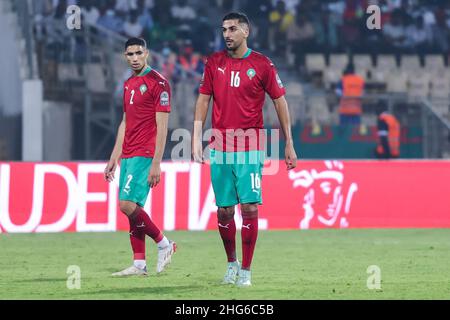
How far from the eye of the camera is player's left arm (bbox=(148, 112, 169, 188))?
37.2 ft

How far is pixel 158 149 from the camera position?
1137 cm

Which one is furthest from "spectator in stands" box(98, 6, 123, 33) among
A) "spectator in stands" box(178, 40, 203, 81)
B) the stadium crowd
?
"spectator in stands" box(178, 40, 203, 81)

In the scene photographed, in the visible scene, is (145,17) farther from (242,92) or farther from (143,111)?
(242,92)

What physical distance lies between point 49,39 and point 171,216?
704 cm

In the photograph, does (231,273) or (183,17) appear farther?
(183,17)

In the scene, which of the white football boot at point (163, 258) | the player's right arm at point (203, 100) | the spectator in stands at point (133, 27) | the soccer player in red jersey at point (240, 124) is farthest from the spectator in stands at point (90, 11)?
the soccer player in red jersey at point (240, 124)

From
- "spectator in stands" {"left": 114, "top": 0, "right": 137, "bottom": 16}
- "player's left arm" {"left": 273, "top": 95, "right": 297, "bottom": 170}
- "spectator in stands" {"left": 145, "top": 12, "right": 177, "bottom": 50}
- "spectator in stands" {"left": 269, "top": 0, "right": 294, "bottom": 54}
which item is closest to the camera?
"player's left arm" {"left": 273, "top": 95, "right": 297, "bottom": 170}

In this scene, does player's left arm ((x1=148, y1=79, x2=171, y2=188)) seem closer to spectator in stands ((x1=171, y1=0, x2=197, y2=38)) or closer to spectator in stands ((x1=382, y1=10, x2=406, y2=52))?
spectator in stands ((x1=171, y1=0, x2=197, y2=38))

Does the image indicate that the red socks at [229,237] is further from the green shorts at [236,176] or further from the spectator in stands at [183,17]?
the spectator in stands at [183,17]

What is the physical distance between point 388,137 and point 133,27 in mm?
6606

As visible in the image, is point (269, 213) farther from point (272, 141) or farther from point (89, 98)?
point (89, 98)

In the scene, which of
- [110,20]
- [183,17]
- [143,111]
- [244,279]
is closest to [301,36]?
[183,17]

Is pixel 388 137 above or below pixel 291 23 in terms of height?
below

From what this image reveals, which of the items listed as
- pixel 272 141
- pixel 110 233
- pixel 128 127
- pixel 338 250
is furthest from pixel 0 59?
pixel 128 127
